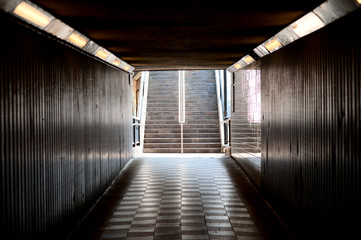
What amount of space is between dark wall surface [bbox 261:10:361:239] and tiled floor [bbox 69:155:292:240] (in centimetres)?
73

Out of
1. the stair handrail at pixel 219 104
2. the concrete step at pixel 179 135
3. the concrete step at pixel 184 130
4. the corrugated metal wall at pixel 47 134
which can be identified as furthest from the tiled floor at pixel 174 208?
the concrete step at pixel 184 130

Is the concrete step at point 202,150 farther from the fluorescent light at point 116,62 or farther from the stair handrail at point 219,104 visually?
the fluorescent light at point 116,62

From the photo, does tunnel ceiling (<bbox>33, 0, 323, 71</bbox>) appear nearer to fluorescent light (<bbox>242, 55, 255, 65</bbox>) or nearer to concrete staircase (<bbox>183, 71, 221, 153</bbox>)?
fluorescent light (<bbox>242, 55, 255, 65</bbox>)

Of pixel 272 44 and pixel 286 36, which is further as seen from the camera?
pixel 272 44

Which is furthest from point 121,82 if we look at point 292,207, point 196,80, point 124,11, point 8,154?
point 196,80

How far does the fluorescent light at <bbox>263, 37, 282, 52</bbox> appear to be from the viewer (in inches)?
208

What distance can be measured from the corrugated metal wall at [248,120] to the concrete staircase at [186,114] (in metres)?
2.95

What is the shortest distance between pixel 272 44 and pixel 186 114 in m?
9.32

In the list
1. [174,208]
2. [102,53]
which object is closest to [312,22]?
[174,208]

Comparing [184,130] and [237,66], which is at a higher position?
[237,66]

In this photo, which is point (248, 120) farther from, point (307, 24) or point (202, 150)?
point (202, 150)

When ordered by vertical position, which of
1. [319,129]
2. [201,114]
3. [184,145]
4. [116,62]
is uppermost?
[116,62]

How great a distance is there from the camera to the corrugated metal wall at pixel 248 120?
22.4ft

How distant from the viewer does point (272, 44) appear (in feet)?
18.2
